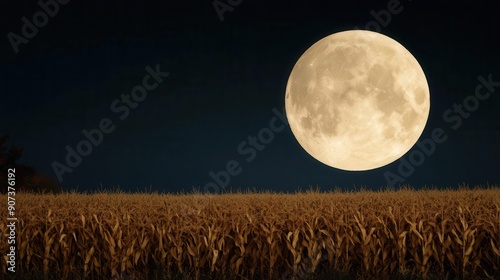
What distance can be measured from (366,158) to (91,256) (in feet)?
39.6

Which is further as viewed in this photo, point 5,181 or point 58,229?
point 5,181

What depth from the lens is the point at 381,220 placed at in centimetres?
1162

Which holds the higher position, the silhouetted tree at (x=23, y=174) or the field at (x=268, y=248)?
the silhouetted tree at (x=23, y=174)

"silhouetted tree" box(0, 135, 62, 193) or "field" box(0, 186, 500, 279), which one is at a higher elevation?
"silhouetted tree" box(0, 135, 62, 193)

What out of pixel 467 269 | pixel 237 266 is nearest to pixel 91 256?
pixel 237 266

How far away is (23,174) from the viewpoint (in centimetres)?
3322

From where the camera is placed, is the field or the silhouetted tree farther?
the silhouetted tree

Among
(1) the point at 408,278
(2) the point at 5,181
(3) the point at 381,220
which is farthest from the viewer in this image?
(2) the point at 5,181

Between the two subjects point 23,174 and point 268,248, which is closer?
point 268,248

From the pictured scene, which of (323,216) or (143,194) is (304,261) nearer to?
(323,216)

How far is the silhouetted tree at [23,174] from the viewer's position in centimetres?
3269

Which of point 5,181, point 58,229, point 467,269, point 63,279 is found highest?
point 5,181

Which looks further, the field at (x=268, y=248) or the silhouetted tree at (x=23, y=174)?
the silhouetted tree at (x=23, y=174)

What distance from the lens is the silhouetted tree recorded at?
32.7 m
